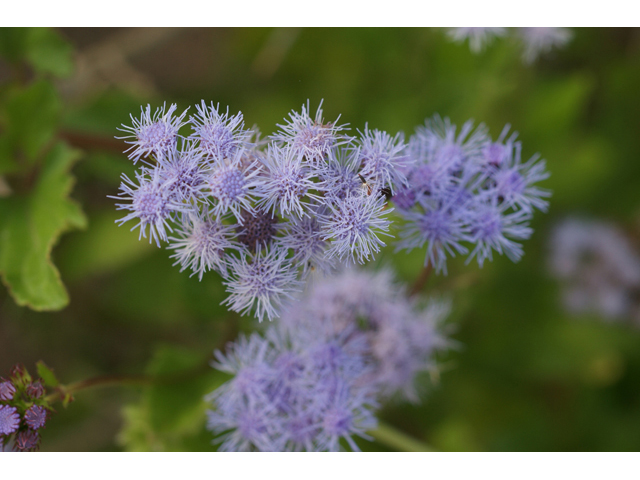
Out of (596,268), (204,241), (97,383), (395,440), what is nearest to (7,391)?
(97,383)

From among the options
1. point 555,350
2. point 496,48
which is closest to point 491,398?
point 555,350

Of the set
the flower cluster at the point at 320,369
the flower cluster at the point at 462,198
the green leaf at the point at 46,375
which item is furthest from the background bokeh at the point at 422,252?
the green leaf at the point at 46,375

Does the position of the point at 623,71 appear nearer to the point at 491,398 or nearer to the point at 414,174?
the point at 491,398

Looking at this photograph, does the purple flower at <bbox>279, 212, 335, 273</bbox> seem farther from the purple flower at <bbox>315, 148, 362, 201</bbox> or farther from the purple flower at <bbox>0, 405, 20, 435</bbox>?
the purple flower at <bbox>0, 405, 20, 435</bbox>

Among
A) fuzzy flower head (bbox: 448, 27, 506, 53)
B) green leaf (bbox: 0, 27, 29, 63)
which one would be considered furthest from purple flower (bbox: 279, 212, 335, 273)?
green leaf (bbox: 0, 27, 29, 63)

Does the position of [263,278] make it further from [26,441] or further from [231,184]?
[26,441]

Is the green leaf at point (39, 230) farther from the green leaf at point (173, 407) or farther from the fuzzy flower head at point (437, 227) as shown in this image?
the fuzzy flower head at point (437, 227)
